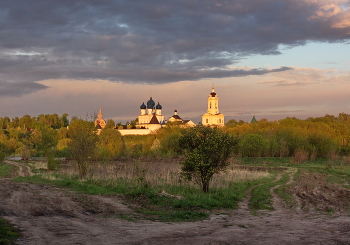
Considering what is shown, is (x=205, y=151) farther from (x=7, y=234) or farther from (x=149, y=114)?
(x=149, y=114)

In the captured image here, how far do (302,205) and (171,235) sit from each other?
776cm

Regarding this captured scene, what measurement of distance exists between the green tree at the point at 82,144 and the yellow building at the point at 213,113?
10673 cm

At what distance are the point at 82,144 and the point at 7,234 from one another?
1846cm

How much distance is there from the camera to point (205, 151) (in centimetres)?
1880

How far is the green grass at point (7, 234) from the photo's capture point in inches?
335

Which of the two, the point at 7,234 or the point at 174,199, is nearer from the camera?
the point at 7,234

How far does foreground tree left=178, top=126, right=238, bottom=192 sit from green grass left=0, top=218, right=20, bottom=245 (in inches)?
383

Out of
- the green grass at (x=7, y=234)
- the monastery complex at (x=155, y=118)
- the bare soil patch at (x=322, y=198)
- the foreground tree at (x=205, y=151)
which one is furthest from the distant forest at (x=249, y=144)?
the monastery complex at (x=155, y=118)

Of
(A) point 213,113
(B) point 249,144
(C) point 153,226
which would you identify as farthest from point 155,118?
(C) point 153,226

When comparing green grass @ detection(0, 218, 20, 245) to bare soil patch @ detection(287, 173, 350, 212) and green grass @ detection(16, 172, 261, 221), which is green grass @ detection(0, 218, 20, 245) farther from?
bare soil patch @ detection(287, 173, 350, 212)

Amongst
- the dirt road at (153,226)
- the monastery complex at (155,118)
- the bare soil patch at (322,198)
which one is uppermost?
the monastery complex at (155,118)

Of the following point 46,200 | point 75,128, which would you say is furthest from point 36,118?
point 46,200

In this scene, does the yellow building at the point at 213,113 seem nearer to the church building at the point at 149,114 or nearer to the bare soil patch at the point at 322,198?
the church building at the point at 149,114

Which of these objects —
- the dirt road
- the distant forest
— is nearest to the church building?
the distant forest
